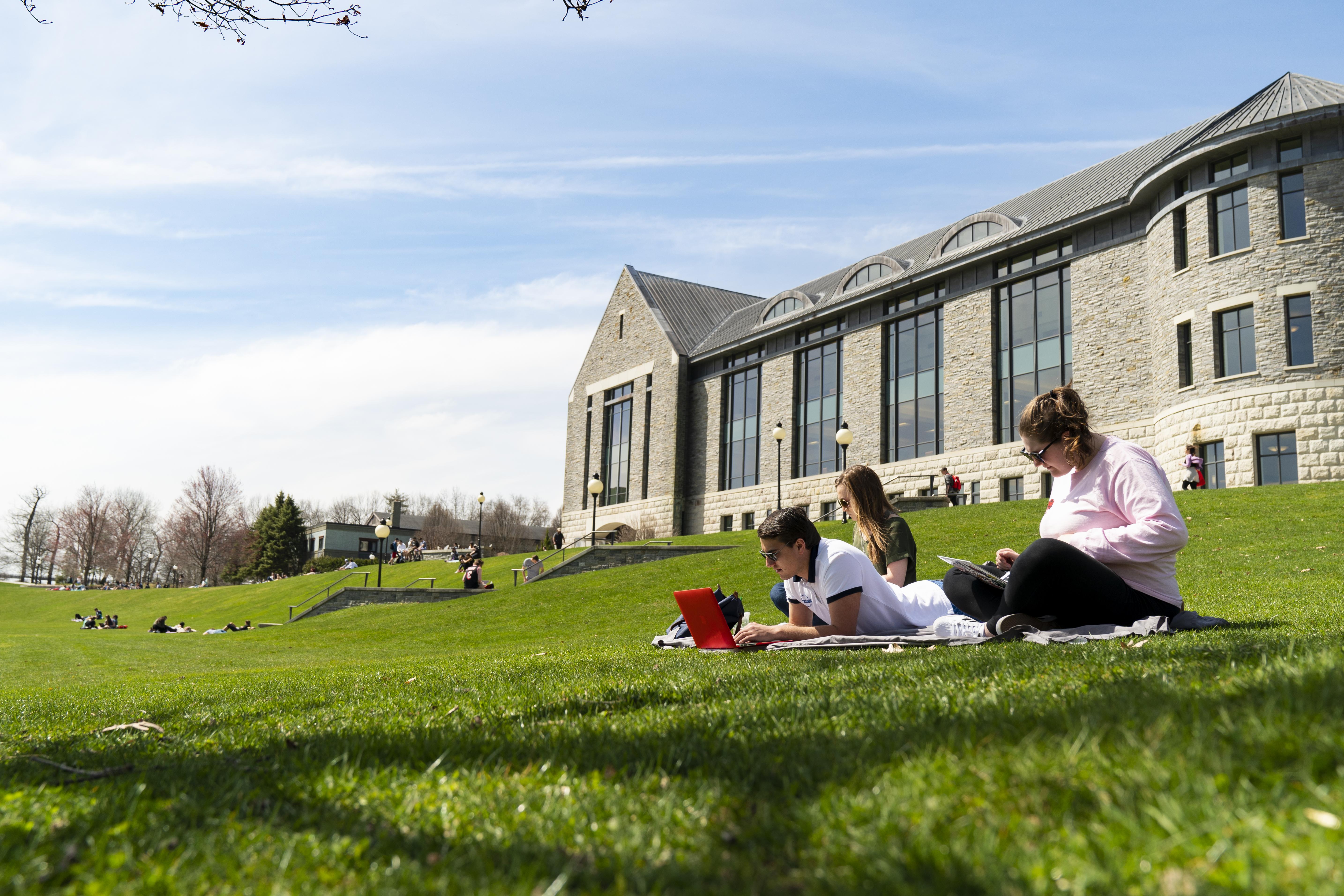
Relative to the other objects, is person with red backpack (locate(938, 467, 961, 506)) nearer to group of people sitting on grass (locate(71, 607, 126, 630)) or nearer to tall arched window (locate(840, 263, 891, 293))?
tall arched window (locate(840, 263, 891, 293))

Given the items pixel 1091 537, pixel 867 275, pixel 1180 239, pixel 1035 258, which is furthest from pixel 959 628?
pixel 867 275

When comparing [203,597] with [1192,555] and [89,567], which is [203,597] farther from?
[1192,555]

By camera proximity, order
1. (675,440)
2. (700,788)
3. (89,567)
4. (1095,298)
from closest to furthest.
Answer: (700,788) < (1095,298) < (675,440) < (89,567)

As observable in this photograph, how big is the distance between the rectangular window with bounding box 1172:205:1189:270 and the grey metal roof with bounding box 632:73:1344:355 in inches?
60.1

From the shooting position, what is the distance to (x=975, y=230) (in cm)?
3147

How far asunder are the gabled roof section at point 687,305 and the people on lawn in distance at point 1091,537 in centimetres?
3834

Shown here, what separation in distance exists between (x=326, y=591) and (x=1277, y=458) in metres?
35.6

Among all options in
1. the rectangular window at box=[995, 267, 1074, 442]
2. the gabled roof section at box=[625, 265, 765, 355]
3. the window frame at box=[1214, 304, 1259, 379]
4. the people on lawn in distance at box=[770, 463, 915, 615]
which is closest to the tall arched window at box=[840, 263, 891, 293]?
the rectangular window at box=[995, 267, 1074, 442]

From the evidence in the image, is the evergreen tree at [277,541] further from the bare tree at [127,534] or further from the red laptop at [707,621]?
the red laptop at [707,621]

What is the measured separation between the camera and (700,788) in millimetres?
2029

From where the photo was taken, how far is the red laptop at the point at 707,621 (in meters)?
6.33

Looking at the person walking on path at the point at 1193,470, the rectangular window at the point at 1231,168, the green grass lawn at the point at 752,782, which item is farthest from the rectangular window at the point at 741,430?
the green grass lawn at the point at 752,782

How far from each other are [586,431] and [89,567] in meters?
54.8

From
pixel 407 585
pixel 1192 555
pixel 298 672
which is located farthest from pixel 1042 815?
pixel 407 585
